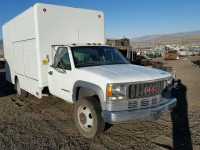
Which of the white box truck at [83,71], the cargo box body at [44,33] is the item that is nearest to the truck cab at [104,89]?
the white box truck at [83,71]

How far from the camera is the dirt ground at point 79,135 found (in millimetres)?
4078

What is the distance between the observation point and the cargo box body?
18.5 feet

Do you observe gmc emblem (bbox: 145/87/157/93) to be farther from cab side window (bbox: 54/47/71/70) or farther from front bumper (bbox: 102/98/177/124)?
cab side window (bbox: 54/47/71/70)

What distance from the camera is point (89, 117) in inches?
170

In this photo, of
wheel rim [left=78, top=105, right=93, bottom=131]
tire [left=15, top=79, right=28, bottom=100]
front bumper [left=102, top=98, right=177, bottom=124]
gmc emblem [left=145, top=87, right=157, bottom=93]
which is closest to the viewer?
front bumper [left=102, top=98, right=177, bottom=124]

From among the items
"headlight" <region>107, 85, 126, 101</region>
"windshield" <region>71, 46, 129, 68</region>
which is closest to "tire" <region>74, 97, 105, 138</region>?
"headlight" <region>107, 85, 126, 101</region>

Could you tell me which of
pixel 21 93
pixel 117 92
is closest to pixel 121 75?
pixel 117 92

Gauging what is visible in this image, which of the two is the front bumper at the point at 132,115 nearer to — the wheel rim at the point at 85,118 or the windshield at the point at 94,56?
the wheel rim at the point at 85,118

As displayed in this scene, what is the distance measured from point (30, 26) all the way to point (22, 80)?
238 centimetres

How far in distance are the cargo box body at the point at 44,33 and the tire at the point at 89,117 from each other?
1902 mm

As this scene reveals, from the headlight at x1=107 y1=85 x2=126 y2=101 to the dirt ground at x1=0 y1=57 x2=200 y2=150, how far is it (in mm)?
1061

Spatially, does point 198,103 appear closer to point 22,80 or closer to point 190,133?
point 190,133

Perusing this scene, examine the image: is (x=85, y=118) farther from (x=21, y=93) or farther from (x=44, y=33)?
(x=21, y=93)

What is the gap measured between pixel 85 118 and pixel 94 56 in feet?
5.59
